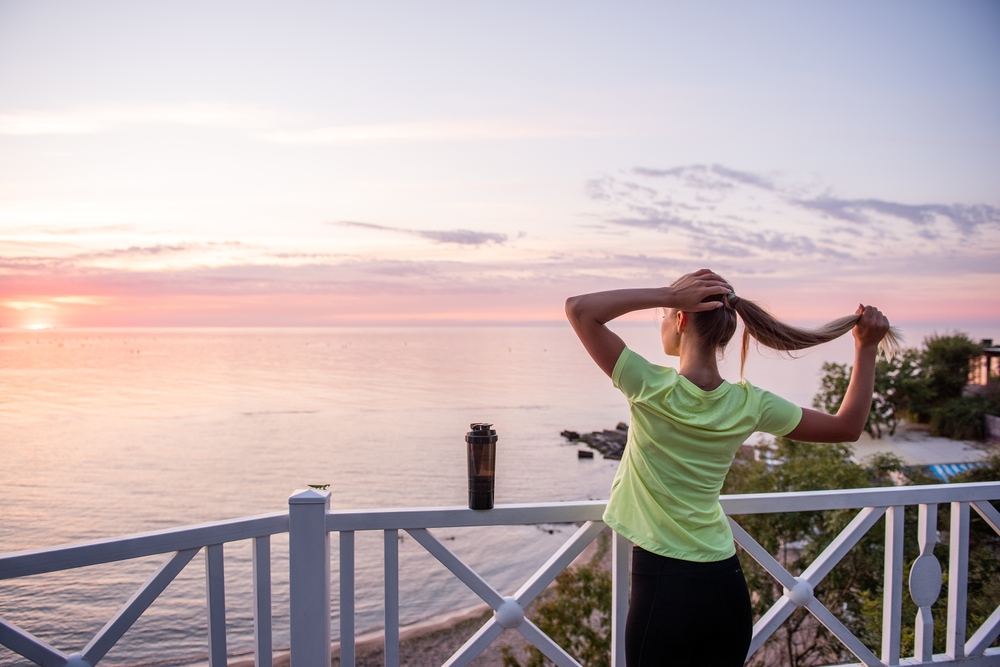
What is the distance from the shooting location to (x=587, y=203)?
1816 inches

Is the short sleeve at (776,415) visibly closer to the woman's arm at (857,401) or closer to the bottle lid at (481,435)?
the woman's arm at (857,401)

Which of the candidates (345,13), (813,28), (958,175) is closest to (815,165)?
(958,175)

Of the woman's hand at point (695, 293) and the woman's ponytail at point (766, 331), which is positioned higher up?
the woman's hand at point (695, 293)

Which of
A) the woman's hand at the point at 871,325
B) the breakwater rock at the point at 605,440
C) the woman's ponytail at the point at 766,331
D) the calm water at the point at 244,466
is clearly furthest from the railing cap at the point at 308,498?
the breakwater rock at the point at 605,440

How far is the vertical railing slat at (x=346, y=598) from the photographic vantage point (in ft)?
6.63

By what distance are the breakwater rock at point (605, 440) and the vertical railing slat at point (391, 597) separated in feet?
106

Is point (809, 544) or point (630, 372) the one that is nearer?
point (630, 372)

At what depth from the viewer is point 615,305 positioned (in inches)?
62.2

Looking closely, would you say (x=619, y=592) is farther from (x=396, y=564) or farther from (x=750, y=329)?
(x=750, y=329)

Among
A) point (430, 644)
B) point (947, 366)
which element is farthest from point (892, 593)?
point (947, 366)

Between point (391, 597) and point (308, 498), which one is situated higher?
point (308, 498)

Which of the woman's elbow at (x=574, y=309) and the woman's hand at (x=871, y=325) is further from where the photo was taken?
the woman's hand at (x=871, y=325)

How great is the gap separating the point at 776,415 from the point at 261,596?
1683 mm

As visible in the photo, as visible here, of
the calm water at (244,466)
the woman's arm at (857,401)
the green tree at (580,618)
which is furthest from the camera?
the calm water at (244,466)
